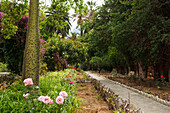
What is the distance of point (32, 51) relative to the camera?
4.27m

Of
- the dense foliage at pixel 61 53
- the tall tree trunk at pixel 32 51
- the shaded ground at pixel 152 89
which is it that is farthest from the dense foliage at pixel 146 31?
the tall tree trunk at pixel 32 51

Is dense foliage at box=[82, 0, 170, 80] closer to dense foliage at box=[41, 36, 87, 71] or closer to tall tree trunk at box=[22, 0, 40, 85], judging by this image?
dense foliage at box=[41, 36, 87, 71]

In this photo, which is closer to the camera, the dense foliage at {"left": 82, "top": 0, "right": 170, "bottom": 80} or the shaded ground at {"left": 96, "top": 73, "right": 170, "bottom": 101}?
the shaded ground at {"left": 96, "top": 73, "right": 170, "bottom": 101}

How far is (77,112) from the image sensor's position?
A: 3461 mm

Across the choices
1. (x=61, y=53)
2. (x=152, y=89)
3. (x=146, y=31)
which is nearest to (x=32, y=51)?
(x=152, y=89)

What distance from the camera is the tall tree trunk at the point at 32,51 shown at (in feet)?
13.7

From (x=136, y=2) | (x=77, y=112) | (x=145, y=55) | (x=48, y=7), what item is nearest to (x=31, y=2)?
(x=48, y=7)

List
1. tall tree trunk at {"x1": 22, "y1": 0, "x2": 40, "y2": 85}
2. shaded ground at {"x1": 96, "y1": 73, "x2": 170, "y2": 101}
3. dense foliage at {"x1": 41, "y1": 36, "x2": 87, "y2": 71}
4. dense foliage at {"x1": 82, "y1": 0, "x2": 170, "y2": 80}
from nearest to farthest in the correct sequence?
tall tree trunk at {"x1": 22, "y1": 0, "x2": 40, "y2": 85}, shaded ground at {"x1": 96, "y1": 73, "x2": 170, "y2": 101}, dense foliage at {"x1": 82, "y1": 0, "x2": 170, "y2": 80}, dense foliage at {"x1": 41, "y1": 36, "x2": 87, "y2": 71}

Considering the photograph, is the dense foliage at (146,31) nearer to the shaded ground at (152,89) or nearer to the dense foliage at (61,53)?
the shaded ground at (152,89)

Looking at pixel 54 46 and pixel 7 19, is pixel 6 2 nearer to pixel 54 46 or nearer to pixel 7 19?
pixel 7 19

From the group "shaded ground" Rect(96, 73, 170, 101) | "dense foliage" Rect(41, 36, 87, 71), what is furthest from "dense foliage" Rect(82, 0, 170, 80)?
"dense foliage" Rect(41, 36, 87, 71)

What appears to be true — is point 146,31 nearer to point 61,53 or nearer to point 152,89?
point 152,89

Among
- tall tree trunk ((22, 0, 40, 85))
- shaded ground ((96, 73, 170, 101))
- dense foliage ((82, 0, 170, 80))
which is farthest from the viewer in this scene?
dense foliage ((82, 0, 170, 80))

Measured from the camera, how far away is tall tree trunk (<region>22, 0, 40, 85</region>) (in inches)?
165
